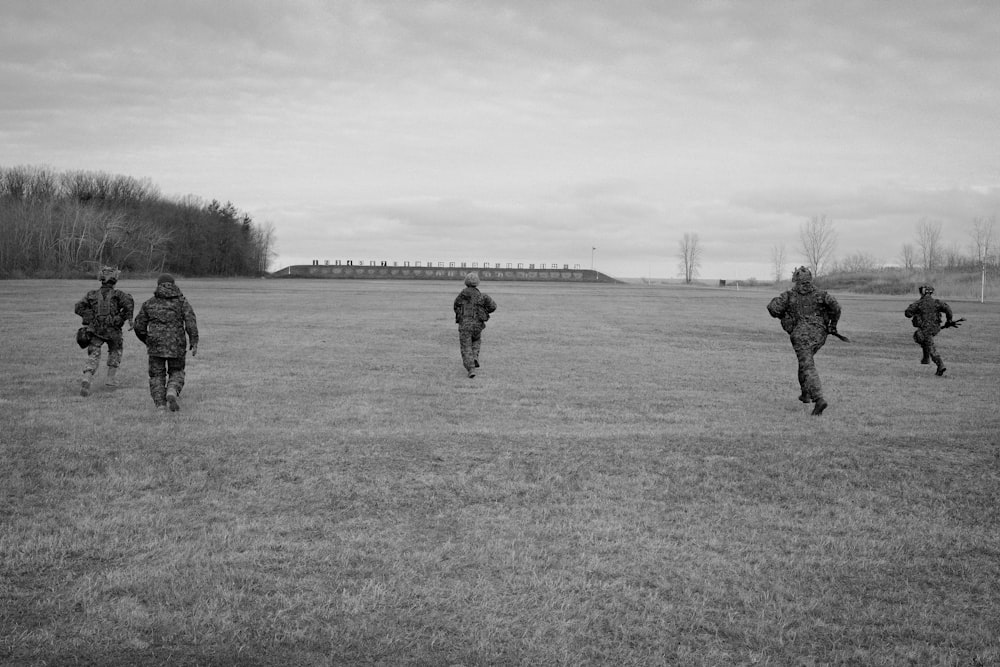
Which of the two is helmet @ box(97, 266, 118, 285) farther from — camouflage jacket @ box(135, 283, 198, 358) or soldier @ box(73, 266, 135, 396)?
camouflage jacket @ box(135, 283, 198, 358)

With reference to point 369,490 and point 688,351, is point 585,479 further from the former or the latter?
point 688,351

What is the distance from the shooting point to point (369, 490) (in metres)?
8.44

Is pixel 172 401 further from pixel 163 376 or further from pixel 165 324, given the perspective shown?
pixel 165 324

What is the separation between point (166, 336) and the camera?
1248cm

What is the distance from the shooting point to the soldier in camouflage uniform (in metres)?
12.5

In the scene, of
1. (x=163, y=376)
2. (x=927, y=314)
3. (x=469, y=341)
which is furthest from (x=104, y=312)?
(x=927, y=314)

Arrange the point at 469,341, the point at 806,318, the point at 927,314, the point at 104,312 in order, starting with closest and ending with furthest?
1. the point at 806,318
2. the point at 104,312
3. the point at 469,341
4. the point at 927,314

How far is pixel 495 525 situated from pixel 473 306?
10167 mm

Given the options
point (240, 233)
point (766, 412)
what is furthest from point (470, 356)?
point (240, 233)

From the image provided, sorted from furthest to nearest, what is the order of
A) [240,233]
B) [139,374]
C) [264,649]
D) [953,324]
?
Result: [240,233], [953,324], [139,374], [264,649]

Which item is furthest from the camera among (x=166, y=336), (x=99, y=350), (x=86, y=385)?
(x=99, y=350)

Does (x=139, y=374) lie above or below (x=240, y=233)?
below

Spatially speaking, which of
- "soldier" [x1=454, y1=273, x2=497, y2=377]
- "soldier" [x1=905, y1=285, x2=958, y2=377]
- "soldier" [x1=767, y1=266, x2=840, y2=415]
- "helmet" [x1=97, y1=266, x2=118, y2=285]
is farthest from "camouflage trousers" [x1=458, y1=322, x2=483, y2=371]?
"soldier" [x1=905, y1=285, x2=958, y2=377]

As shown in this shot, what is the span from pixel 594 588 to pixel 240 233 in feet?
460
